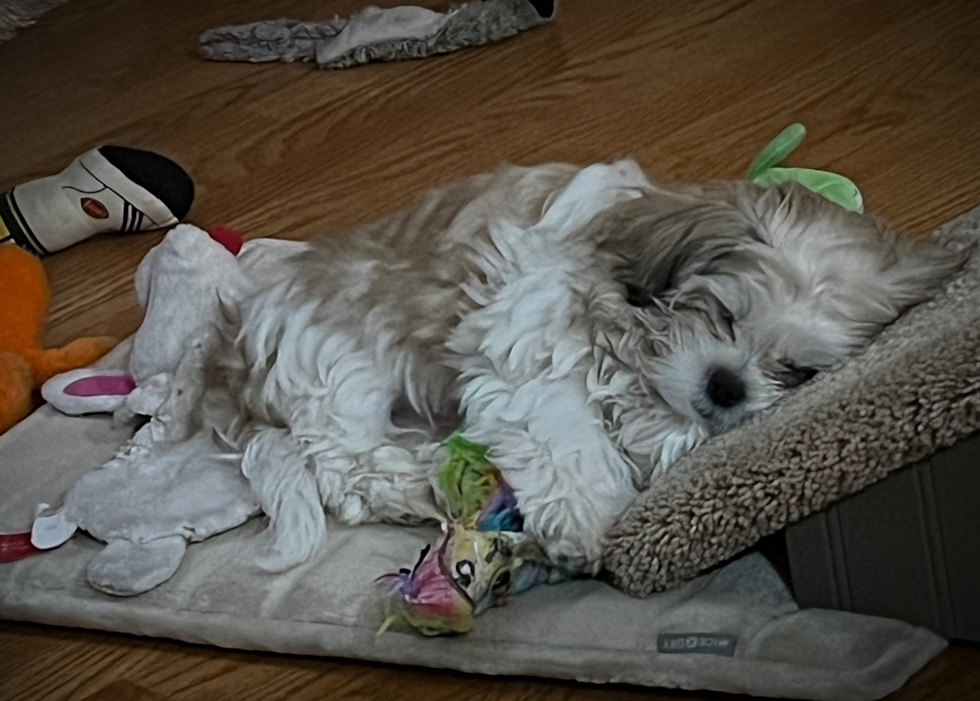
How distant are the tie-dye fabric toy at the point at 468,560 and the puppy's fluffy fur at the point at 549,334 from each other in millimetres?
43

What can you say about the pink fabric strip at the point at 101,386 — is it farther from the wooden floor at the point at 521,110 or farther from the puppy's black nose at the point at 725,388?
the puppy's black nose at the point at 725,388

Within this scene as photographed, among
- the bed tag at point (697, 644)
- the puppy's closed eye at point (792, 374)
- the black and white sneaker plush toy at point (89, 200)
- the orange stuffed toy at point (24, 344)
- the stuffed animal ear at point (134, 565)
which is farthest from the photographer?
the black and white sneaker plush toy at point (89, 200)

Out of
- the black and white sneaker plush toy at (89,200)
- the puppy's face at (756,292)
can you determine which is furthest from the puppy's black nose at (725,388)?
the black and white sneaker plush toy at (89,200)

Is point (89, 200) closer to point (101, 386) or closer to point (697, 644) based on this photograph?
point (101, 386)

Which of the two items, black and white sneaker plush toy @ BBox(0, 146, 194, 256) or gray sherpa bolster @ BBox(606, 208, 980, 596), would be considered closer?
gray sherpa bolster @ BBox(606, 208, 980, 596)

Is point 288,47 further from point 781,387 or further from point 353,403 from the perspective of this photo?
point 781,387

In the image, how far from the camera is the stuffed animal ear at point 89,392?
Answer: 98.3 inches

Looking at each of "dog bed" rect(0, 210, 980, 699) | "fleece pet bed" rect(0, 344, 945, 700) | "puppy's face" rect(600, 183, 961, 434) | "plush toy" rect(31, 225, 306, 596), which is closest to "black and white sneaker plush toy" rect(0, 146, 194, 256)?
"plush toy" rect(31, 225, 306, 596)

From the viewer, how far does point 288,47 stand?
4117 mm

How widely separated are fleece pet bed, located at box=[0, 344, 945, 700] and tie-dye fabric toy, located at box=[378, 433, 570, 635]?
0.11 ft

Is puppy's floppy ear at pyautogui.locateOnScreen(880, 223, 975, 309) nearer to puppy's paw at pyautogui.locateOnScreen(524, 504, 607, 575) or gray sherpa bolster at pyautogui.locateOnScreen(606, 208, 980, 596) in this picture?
gray sherpa bolster at pyautogui.locateOnScreen(606, 208, 980, 596)

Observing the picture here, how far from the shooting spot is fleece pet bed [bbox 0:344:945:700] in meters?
1.69

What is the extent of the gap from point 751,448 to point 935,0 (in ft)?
8.44

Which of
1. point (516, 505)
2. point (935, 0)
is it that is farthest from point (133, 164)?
point (935, 0)
